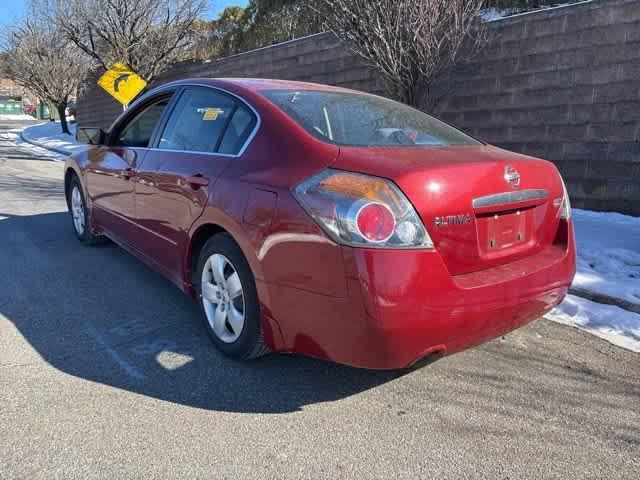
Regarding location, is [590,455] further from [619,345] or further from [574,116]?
[574,116]

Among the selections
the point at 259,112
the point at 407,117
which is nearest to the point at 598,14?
the point at 407,117

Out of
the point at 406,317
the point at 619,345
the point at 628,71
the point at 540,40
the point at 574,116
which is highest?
the point at 540,40

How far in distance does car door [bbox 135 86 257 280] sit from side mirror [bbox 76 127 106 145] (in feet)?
4.16

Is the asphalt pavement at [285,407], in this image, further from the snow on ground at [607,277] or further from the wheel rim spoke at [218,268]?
the wheel rim spoke at [218,268]

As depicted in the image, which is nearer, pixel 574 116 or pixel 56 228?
pixel 56 228

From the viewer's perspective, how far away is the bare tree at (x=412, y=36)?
23.2ft

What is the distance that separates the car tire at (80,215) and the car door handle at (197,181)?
8.53 feet

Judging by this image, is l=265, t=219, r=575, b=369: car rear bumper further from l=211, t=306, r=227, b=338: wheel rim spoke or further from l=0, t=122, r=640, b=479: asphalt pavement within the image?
l=211, t=306, r=227, b=338: wheel rim spoke

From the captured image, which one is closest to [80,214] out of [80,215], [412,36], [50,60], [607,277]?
[80,215]

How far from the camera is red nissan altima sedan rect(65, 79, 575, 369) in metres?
2.21

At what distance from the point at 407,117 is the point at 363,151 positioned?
1.00 metres

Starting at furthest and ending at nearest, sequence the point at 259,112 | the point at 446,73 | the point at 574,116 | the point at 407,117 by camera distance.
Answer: the point at 446,73
the point at 574,116
the point at 407,117
the point at 259,112

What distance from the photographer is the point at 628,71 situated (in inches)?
248

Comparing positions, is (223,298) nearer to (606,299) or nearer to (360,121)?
(360,121)
